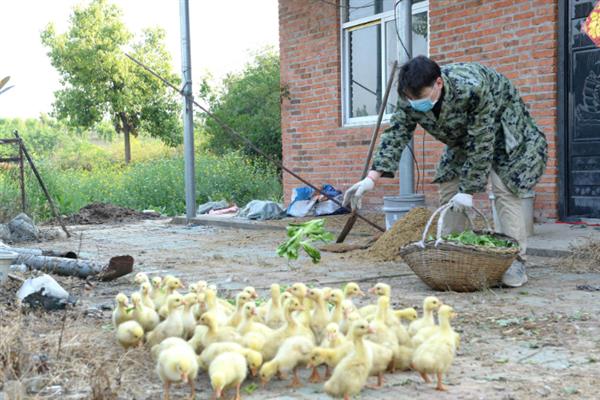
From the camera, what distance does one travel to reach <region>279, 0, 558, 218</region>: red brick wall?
881cm

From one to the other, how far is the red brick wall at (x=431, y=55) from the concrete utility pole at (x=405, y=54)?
948mm

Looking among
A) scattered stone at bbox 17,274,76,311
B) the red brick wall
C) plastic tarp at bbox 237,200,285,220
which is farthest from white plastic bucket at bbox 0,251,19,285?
plastic tarp at bbox 237,200,285,220

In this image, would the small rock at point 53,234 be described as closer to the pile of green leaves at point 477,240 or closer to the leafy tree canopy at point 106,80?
the pile of green leaves at point 477,240

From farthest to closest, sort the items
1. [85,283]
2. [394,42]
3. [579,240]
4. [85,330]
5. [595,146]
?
[394,42] → [595,146] → [579,240] → [85,283] → [85,330]

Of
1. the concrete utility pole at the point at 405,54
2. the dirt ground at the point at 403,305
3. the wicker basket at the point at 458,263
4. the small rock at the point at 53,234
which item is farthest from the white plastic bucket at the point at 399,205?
the small rock at the point at 53,234

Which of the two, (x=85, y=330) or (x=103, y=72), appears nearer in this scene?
(x=85, y=330)

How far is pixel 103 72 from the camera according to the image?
98.1 feet

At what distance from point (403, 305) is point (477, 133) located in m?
1.35

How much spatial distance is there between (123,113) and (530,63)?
80.9 feet

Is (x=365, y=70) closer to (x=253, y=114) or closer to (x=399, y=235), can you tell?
(x=399, y=235)

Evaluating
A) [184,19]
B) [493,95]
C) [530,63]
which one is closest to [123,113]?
[184,19]

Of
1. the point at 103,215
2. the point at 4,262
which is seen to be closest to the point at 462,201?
the point at 4,262

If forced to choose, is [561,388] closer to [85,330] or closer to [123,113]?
[85,330]

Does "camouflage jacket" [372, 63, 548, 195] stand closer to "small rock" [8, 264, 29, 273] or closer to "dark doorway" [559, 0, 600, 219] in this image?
"dark doorway" [559, 0, 600, 219]
